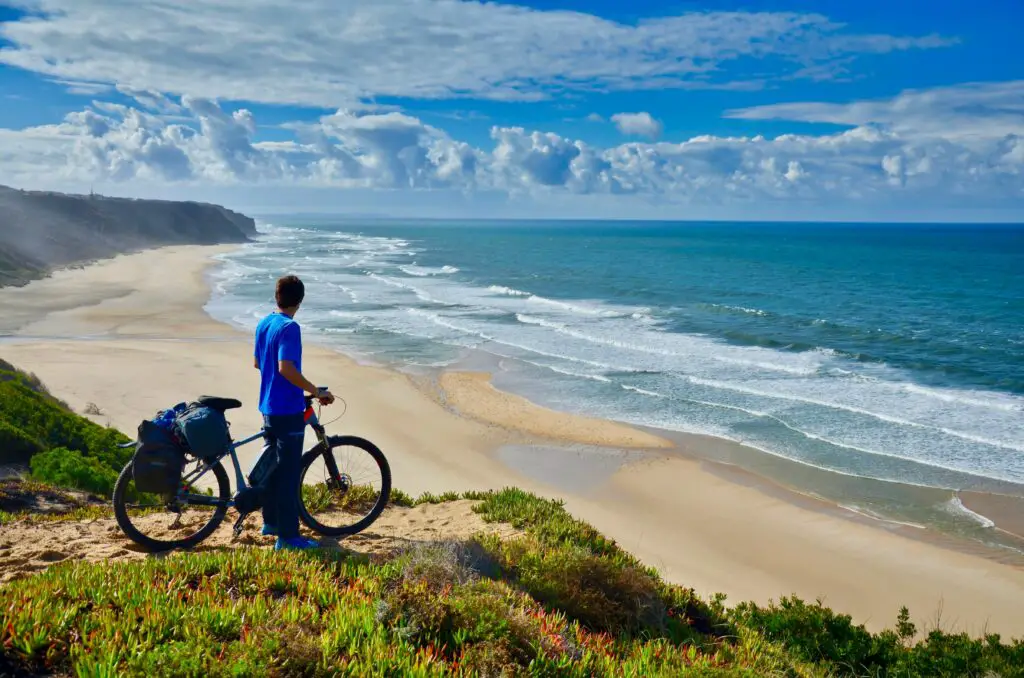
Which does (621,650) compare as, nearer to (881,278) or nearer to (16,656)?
(16,656)

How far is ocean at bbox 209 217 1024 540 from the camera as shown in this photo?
1667 centimetres

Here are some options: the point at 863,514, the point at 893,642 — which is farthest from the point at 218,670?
the point at 863,514

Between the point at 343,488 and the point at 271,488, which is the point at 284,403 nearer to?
the point at 271,488

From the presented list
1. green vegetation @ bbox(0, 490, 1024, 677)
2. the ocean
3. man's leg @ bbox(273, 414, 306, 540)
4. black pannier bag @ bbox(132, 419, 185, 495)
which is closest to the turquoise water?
the ocean

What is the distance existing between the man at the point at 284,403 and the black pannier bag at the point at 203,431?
0.32 metres

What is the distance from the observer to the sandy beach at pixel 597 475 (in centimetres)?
1116

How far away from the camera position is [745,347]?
30531mm

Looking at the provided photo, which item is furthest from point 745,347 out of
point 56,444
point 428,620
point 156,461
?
point 428,620

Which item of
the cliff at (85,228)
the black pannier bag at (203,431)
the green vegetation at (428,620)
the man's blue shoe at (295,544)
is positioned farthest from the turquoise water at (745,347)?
the cliff at (85,228)

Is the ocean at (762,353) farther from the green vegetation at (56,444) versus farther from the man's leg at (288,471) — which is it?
the green vegetation at (56,444)

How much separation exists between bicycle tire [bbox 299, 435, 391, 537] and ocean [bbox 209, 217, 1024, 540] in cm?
1133

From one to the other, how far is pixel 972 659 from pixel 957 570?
6244 mm

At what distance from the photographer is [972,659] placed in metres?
6.44

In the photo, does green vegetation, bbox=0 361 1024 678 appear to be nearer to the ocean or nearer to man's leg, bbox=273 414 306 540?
man's leg, bbox=273 414 306 540
